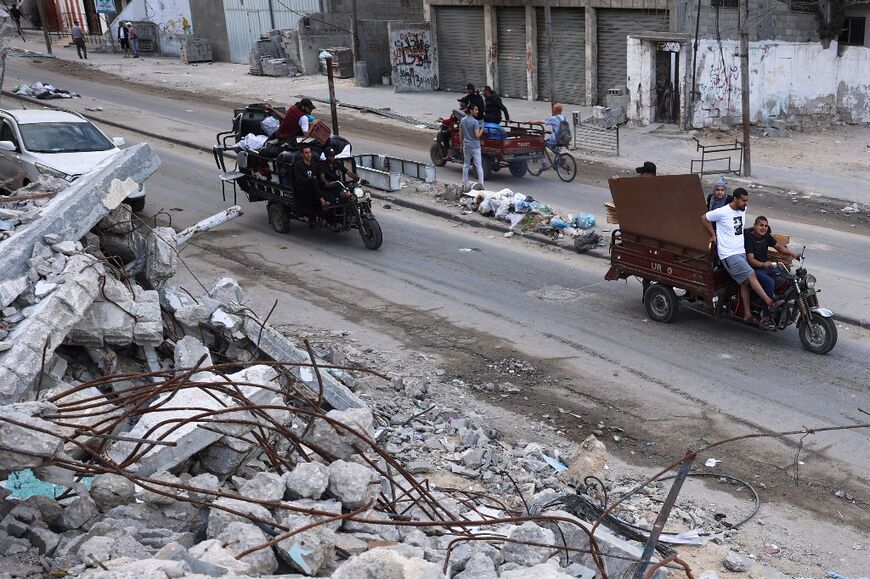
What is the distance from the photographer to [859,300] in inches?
517

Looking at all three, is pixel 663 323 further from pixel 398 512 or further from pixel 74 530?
pixel 74 530

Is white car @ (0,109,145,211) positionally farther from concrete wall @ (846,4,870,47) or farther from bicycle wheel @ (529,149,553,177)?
concrete wall @ (846,4,870,47)

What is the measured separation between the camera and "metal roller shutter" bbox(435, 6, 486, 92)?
33.0m

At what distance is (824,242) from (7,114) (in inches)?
566

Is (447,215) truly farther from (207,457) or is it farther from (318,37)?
(318,37)

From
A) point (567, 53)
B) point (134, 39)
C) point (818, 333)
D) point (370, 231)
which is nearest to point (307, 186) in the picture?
point (370, 231)

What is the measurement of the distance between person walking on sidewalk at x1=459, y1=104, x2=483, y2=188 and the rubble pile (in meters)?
9.40

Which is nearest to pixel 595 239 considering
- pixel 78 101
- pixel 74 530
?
pixel 74 530

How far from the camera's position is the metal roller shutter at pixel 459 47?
32969 millimetres

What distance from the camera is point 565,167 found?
20.7 metres

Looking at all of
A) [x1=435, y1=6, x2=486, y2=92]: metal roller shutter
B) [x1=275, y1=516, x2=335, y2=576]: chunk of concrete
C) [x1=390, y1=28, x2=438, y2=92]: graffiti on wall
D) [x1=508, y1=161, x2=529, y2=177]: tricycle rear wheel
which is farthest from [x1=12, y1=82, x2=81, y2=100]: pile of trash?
[x1=275, y1=516, x2=335, y2=576]: chunk of concrete

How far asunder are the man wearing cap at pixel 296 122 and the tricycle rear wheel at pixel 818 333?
873cm

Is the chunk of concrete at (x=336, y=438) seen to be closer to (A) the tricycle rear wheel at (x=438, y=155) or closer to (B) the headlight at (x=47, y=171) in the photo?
(B) the headlight at (x=47, y=171)

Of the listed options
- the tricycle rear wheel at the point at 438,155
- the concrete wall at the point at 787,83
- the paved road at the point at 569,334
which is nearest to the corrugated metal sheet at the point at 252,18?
the concrete wall at the point at 787,83
